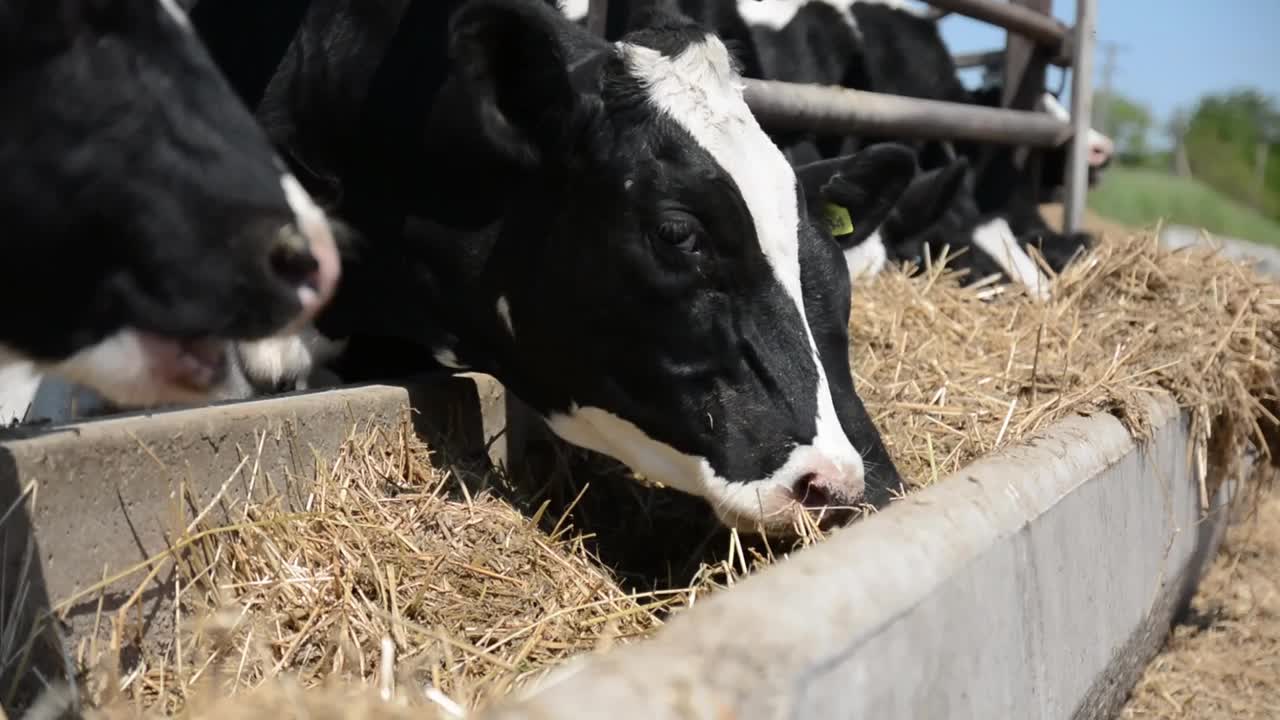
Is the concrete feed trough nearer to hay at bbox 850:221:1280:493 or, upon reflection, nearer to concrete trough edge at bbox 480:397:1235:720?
concrete trough edge at bbox 480:397:1235:720

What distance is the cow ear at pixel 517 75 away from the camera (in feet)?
9.35

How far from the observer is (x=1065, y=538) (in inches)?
88.9

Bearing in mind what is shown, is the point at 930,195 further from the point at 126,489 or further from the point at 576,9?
the point at 126,489

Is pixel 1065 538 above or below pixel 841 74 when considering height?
above

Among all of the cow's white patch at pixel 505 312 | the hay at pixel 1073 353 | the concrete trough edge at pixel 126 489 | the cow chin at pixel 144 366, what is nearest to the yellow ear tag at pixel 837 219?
the hay at pixel 1073 353

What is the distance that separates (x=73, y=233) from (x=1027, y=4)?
6048 millimetres

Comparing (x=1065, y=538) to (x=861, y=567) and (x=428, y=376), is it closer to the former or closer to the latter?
(x=861, y=567)

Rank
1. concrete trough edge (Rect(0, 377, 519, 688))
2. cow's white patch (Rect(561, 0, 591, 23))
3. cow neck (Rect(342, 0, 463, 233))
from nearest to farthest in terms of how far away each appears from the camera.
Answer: concrete trough edge (Rect(0, 377, 519, 688)) < cow neck (Rect(342, 0, 463, 233)) < cow's white patch (Rect(561, 0, 591, 23))

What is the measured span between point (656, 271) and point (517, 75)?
0.64 m

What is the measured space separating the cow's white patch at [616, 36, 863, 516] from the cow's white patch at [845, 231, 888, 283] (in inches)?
81.3

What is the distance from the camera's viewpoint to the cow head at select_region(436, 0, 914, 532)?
2.65 metres

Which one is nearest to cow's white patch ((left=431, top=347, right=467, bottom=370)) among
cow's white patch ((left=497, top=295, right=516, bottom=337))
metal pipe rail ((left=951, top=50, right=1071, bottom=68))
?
cow's white patch ((left=497, top=295, right=516, bottom=337))

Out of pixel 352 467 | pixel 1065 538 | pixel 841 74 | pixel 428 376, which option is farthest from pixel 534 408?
pixel 841 74

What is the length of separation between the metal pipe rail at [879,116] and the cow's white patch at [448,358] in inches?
50.7
